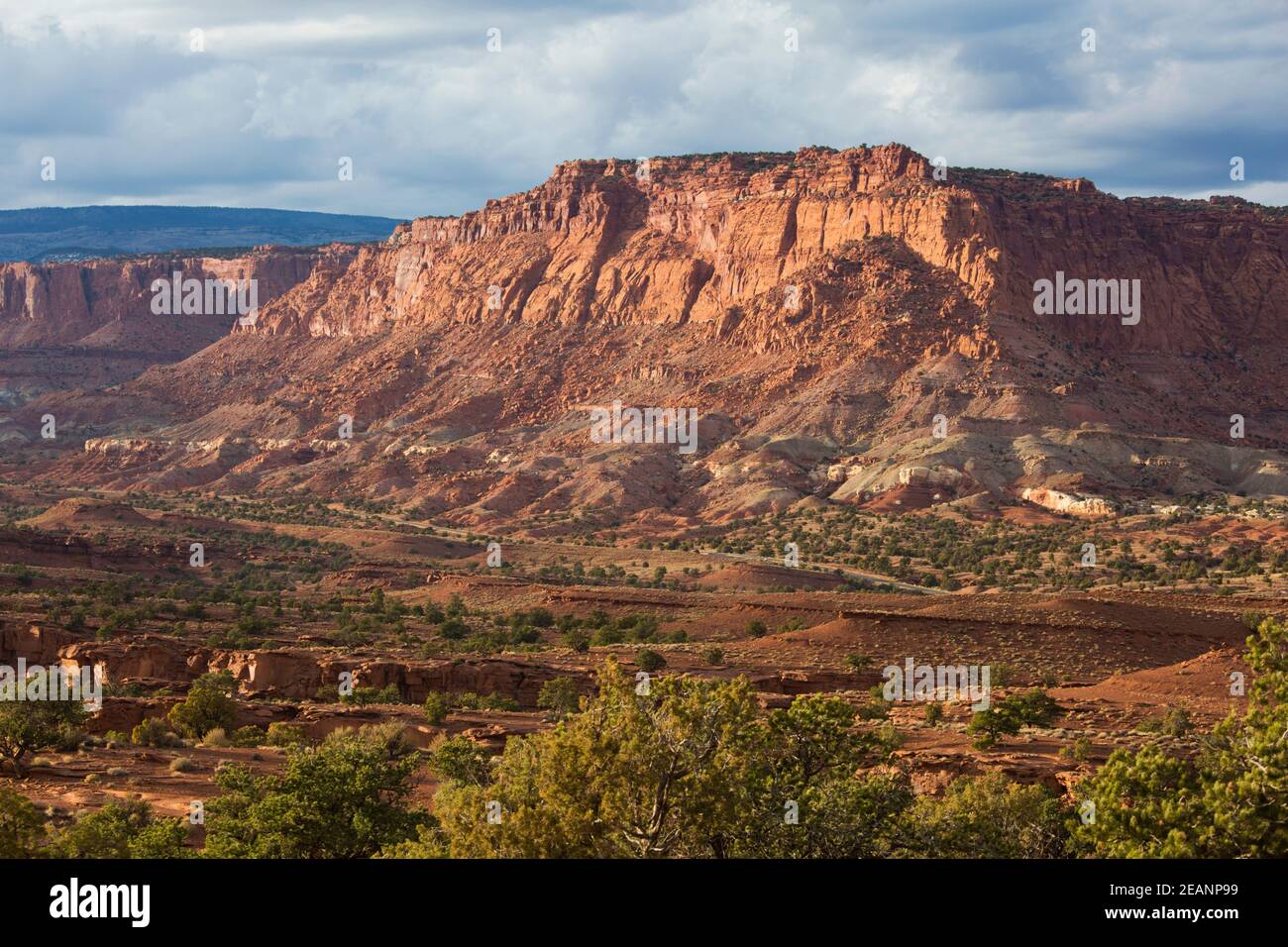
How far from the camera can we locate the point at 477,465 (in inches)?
4316

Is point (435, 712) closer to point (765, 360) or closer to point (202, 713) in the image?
point (202, 713)

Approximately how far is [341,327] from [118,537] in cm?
8440

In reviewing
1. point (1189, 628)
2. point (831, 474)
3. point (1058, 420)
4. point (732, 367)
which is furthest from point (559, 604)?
point (732, 367)

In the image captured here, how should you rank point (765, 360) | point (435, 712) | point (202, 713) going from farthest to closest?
point (765, 360), point (435, 712), point (202, 713)

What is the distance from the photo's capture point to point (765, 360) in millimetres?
111938

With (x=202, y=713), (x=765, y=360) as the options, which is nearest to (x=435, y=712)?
(x=202, y=713)

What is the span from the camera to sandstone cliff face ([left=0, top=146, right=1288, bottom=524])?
96.1 metres

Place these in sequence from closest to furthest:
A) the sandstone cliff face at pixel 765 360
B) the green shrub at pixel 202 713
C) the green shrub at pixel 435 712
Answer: the green shrub at pixel 202 713 < the green shrub at pixel 435 712 < the sandstone cliff face at pixel 765 360

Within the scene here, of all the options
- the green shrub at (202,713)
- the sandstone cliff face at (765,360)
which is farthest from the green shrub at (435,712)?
the sandstone cliff face at (765,360)

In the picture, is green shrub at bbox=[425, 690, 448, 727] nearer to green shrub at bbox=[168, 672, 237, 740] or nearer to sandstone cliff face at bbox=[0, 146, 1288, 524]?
green shrub at bbox=[168, 672, 237, 740]

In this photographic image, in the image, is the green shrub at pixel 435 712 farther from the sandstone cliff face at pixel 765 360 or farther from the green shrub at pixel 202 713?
the sandstone cliff face at pixel 765 360

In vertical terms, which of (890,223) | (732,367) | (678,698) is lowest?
(678,698)

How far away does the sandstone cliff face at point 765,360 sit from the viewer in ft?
315
